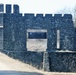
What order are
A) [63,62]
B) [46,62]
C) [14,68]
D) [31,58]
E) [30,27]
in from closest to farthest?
[14,68]
[46,62]
[63,62]
[31,58]
[30,27]

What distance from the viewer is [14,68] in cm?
2580

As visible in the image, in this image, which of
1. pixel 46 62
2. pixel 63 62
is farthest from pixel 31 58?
pixel 63 62

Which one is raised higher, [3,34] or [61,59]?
[3,34]

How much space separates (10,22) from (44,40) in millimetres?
3583

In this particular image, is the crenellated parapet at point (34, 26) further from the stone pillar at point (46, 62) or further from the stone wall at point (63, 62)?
the stone pillar at point (46, 62)

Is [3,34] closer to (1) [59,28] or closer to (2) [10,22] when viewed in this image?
(2) [10,22]

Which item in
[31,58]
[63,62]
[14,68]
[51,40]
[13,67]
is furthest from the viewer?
[51,40]

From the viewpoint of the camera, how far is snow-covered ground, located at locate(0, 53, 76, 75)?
2378cm

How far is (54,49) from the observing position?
107ft

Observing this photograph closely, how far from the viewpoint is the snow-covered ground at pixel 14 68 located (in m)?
23.8

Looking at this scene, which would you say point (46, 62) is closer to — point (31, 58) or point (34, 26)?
point (31, 58)

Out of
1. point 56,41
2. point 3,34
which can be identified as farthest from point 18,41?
point 56,41

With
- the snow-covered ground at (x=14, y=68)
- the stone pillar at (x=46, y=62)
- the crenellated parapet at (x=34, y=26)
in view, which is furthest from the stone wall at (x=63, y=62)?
the crenellated parapet at (x=34, y=26)

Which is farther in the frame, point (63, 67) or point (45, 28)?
point (45, 28)
